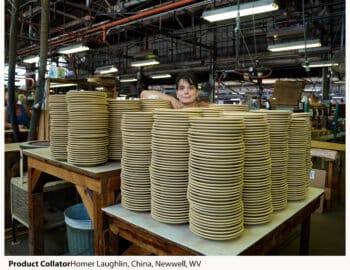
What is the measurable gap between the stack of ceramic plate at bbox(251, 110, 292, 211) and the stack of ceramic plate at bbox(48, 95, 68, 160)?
1323mm

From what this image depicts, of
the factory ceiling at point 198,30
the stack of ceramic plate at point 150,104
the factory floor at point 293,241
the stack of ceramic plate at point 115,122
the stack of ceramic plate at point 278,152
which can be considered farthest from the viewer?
the factory ceiling at point 198,30

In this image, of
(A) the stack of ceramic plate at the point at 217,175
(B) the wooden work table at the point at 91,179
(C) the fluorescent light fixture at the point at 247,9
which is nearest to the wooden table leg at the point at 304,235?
(A) the stack of ceramic plate at the point at 217,175

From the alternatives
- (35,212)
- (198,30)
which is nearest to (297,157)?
(35,212)

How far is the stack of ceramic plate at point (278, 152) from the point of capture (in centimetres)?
139

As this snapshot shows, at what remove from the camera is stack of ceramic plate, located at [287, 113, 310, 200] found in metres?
1.55

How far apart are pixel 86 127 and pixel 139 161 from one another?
48 centimetres

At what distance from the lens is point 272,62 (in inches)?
319

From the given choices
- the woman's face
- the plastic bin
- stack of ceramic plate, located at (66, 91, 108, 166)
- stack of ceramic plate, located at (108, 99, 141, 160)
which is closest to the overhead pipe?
the woman's face

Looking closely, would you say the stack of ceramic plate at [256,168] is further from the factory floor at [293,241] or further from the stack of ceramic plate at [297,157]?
the factory floor at [293,241]

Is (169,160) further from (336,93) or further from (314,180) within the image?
(336,93)

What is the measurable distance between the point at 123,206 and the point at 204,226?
0.55 metres

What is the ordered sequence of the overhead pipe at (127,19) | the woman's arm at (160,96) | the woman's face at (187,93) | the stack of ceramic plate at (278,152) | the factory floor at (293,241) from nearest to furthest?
the stack of ceramic plate at (278,152) < the woman's arm at (160,96) < the woman's face at (187,93) < the factory floor at (293,241) < the overhead pipe at (127,19)

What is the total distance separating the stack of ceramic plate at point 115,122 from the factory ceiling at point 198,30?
8.32ft
